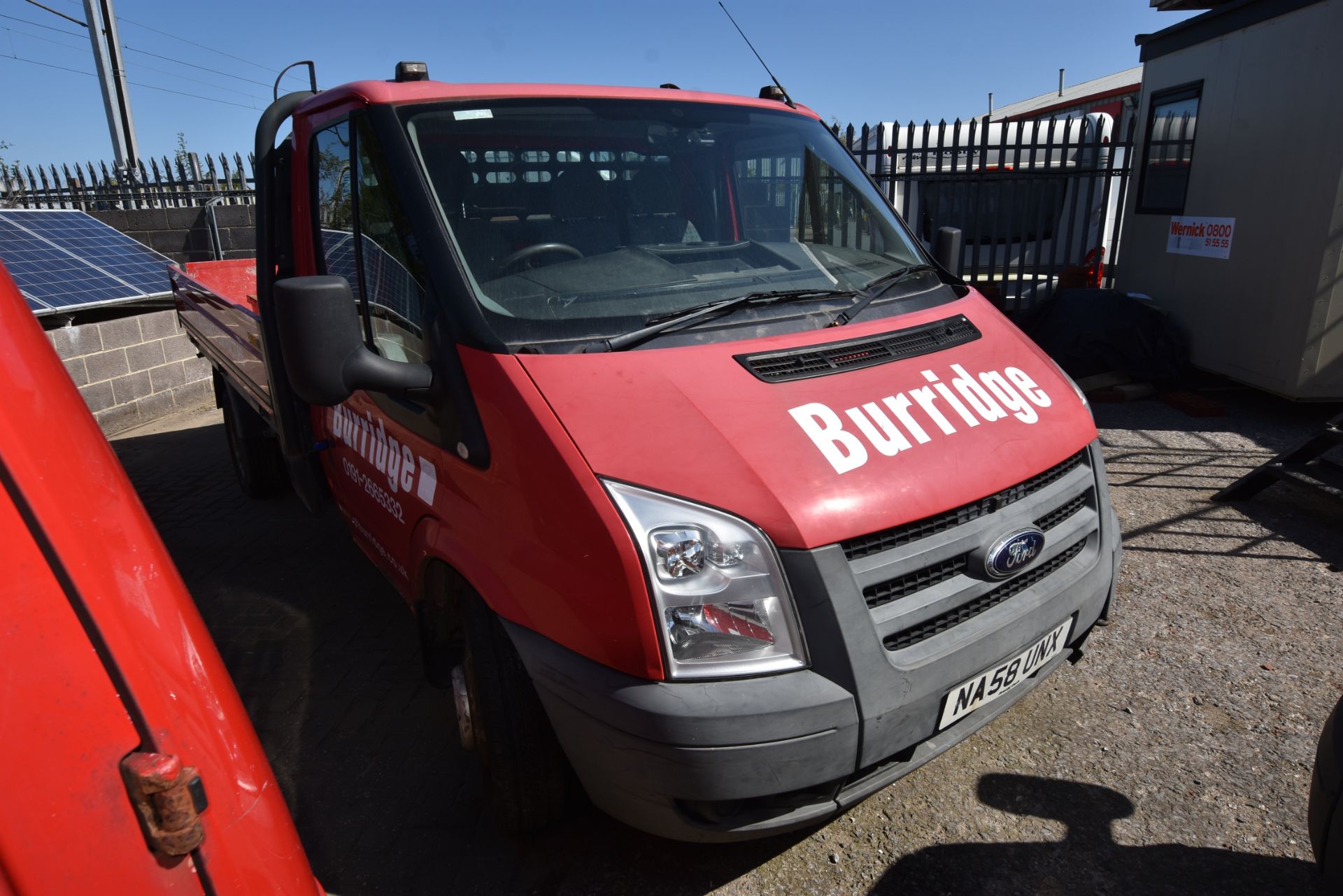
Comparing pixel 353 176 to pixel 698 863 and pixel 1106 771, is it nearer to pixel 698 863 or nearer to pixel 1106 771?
pixel 698 863

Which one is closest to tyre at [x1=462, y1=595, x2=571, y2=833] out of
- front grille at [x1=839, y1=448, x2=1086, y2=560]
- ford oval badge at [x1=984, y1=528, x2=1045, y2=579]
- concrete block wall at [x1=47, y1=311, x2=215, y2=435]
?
front grille at [x1=839, y1=448, x2=1086, y2=560]

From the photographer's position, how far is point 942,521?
209 cm

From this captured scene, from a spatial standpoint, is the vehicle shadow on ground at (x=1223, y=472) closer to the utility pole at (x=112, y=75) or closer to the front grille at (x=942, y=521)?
the front grille at (x=942, y=521)

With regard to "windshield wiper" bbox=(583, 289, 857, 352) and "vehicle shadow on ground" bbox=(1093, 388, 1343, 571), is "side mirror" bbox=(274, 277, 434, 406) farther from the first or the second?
"vehicle shadow on ground" bbox=(1093, 388, 1343, 571)

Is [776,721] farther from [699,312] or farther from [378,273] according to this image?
[378,273]

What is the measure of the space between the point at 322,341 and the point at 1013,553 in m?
1.86

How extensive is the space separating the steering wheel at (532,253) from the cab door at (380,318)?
24 cm

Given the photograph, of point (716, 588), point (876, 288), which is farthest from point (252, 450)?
point (716, 588)

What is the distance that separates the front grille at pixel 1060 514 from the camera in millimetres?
2330

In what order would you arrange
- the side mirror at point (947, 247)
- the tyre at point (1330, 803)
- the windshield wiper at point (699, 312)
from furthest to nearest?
the side mirror at point (947, 247), the windshield wiper at point (699, 312), the tyre at point (1330, 803)

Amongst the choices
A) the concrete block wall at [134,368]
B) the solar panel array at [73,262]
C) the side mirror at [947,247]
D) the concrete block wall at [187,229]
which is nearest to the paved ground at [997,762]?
→ the side mirror at [947,247]

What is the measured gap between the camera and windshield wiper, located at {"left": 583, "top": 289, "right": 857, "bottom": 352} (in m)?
2.22

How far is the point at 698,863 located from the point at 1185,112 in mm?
7927

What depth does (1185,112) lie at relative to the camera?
24.1ft
